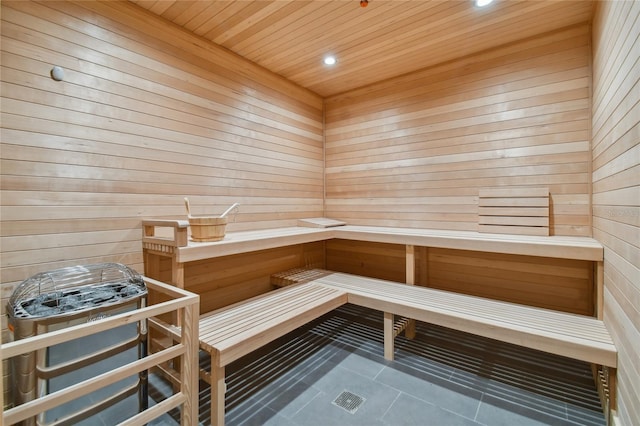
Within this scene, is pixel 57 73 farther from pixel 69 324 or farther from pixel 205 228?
pixel 69 324

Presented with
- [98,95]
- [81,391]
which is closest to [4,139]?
[98,95]

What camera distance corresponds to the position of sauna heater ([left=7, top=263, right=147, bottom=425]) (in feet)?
4.91

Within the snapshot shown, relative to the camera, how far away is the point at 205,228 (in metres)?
2.31

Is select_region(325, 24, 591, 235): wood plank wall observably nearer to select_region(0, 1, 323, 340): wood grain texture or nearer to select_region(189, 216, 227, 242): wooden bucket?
select_region(0, 1, 323, 340): wood grain texture

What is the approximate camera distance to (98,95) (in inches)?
85.0

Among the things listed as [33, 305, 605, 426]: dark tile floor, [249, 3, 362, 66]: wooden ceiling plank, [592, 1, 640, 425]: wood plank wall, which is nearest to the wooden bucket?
[33, 305, 605, 426]: dark tile floor

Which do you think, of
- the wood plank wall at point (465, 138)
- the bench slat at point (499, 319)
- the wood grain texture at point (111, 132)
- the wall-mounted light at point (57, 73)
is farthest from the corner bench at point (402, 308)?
the wall-mounted light at point (57, 73)

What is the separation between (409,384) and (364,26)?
276 centimetres

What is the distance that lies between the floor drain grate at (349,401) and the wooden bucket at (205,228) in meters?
1.40

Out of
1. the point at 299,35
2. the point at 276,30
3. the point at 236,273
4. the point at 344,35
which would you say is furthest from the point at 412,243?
the point at 276,30

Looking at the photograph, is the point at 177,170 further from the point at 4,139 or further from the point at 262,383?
the point at 262,383

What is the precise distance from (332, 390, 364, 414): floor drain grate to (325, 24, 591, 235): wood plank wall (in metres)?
1.82

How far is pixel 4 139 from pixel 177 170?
101 centimetres

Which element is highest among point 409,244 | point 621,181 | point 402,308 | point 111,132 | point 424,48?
A: point 424,48
